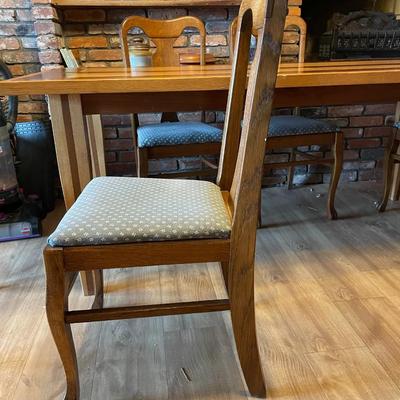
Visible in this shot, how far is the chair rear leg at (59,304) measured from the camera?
74 centimetres

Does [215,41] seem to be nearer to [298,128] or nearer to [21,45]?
[298,128]

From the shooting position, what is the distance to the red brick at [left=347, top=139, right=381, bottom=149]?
2356 mm

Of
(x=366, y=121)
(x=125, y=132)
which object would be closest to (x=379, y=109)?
(x=366, y=121)

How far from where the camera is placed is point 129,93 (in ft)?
3.46

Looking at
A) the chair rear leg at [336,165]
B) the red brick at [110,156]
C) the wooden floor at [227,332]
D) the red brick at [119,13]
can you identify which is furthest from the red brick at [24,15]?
the chair rear leg at [336,165]

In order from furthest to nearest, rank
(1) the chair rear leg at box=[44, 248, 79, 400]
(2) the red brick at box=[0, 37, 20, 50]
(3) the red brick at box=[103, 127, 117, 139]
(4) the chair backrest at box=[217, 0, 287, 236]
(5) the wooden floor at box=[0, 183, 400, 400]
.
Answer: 1. (3) the red brick at box=[103, 127, 117, 139]
2. (2) the red brick at box=[0, 37, 20, 50]
3. (5) the wooden floor at box=[0, 183, 400, 400]
4. (1) the chair rear leg at box=[44, 248, 79, 400]
5. (4) the chair backrest at box=[217, 0, 287, 236]

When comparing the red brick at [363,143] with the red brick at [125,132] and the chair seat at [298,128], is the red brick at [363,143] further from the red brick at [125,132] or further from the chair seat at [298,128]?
the red brick at [125,132]

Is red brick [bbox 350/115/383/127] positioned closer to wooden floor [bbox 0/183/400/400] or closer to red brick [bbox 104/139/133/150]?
wooden floor [bbox 0/183/400/400]

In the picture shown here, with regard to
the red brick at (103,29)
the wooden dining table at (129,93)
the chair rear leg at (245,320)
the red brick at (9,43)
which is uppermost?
the red brick at (103,29)

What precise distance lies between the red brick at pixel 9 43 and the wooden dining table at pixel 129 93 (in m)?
1.04

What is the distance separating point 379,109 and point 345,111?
0.71 feet

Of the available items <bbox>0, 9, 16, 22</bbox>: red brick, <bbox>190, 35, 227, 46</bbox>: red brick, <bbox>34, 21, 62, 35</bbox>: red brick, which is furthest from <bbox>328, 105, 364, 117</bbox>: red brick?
<bbox>0, 9, 16, 22</bbox>: red brick

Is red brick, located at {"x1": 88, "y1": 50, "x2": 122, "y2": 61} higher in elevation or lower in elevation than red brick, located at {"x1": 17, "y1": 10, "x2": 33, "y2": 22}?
lower

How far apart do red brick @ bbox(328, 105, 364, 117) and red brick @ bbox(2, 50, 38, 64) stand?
1.66m
